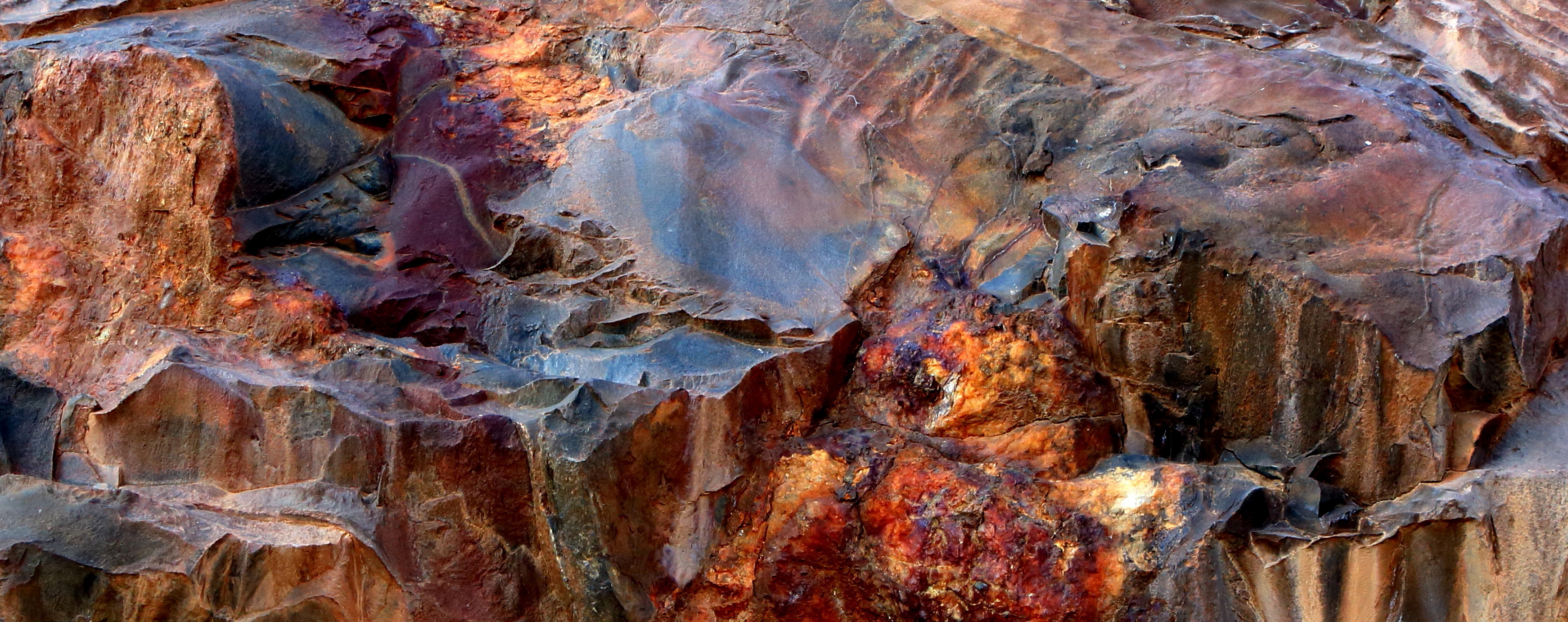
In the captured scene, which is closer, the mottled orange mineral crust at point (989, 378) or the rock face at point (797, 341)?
the rock face at point (797, 341)

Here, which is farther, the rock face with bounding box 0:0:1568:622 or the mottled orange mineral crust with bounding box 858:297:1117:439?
the mottled orange mineral crust with bounding box 858:297:1117:439

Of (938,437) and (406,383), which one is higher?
(406,383)

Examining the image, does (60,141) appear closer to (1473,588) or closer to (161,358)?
(161,358)

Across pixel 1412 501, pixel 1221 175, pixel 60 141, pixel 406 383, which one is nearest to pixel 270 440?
pixel 406 383

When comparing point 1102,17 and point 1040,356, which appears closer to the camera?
point 1040,356

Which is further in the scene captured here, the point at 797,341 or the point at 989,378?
Answer: the point at 797,341

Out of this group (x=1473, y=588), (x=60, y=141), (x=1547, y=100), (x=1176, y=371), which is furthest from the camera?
(x=1547, y=100)

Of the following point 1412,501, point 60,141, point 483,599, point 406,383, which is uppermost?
point 60,141

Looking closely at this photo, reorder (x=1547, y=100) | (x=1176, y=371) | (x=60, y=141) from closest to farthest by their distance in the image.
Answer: (x=1176, y=371) → (x=60, y=141) → (x=1547, y=100)
